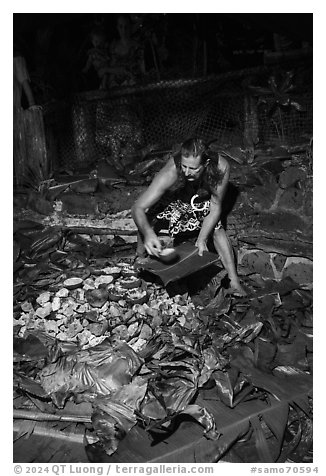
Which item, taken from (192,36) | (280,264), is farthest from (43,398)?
(192,36)

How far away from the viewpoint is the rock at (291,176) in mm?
4109

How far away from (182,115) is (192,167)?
2308mm

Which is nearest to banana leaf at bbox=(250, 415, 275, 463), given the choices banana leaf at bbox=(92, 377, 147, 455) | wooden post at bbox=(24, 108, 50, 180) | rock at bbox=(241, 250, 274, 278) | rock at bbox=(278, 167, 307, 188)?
banana leaf at bbox=(92, 377, 147, 455)

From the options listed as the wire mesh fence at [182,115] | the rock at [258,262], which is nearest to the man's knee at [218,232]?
the rock at [258,262]

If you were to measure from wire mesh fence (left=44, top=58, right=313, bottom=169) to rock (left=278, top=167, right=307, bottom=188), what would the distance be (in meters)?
0.74

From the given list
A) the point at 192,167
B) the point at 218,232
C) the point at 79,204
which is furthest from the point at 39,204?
the point at 192,167

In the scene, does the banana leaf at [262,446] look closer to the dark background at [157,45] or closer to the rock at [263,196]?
the rock at [263,196]

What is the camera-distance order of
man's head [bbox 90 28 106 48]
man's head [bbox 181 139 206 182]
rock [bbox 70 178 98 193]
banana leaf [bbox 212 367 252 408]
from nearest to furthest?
banana leaf [bbox 212 367 252 408] < man's head [bbox 181 139 206 182] < rock [bbox 70 178 98 193] < man's head [bbox 90 28 106 48]

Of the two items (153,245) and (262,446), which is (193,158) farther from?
(262,446)

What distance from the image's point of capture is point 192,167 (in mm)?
3039

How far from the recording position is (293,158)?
449 centimetres

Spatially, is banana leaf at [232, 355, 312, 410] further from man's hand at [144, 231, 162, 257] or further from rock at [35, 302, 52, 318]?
rock at [35, 302, 52, 318]

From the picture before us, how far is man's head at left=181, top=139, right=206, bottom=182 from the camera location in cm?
299
